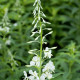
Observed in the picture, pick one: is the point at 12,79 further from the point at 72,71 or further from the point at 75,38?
the point at 75,38

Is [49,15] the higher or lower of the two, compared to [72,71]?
higher

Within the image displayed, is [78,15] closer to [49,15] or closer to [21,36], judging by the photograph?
[49,15]

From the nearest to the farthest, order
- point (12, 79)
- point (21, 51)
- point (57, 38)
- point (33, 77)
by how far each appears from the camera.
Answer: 1. point (33, 77)
2. point (12, 79)
3. point (21, 51)
4. point (57, 38)

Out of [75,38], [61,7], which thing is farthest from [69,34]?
[61,7]

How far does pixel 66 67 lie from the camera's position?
5547 mm

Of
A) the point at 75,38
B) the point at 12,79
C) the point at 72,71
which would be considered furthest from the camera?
the point at 75,38

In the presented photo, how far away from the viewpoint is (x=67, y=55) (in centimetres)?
556

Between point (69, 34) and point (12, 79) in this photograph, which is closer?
point (12, 79)

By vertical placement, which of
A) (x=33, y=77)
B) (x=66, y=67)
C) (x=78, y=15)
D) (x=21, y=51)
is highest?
(x=78, y=15)

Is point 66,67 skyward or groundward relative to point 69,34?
groundward

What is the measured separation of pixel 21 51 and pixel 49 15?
3.20 m

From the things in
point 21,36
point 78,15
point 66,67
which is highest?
point 78,15

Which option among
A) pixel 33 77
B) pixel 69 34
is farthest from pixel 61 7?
pixel 33 77

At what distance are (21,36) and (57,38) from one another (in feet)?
7.99
